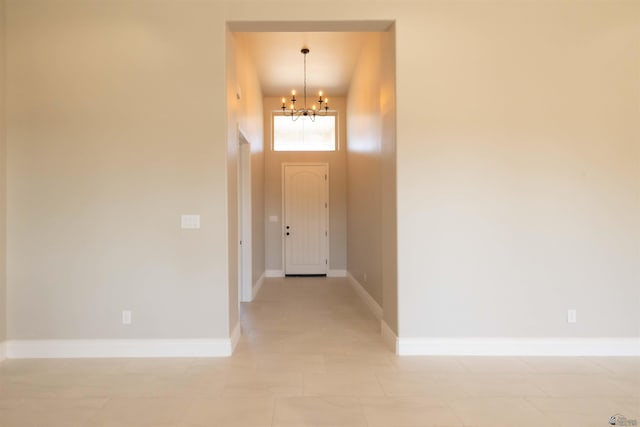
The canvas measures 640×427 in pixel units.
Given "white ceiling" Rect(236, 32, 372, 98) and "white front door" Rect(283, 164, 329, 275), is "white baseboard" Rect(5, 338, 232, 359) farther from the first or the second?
"white front door" Rect(283, 164, 329, 275)

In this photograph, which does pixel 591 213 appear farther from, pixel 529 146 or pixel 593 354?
pixel 593 354

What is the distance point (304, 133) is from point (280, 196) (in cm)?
139

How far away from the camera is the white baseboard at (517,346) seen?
309 centimetres

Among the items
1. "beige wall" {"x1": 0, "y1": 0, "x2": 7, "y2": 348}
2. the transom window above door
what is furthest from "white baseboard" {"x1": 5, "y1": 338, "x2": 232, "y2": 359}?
the transom window above door

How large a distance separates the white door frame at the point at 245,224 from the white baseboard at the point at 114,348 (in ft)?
6.35

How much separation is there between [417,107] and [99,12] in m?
2.94

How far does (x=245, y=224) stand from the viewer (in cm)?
507

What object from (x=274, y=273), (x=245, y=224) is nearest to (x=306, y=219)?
(x=274, y=273)

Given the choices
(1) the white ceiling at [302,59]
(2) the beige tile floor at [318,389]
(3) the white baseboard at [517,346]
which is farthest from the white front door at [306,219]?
(3) the white baseboard at [517,346]

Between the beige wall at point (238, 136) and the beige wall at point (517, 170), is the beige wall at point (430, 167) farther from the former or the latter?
the beige wall at point (238, 136)

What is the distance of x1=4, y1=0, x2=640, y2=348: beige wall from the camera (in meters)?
3.11

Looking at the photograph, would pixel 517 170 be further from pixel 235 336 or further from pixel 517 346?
pixel 235 336

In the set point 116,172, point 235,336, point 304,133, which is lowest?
point 235,336

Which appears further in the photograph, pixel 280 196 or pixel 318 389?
pixel 280 196
